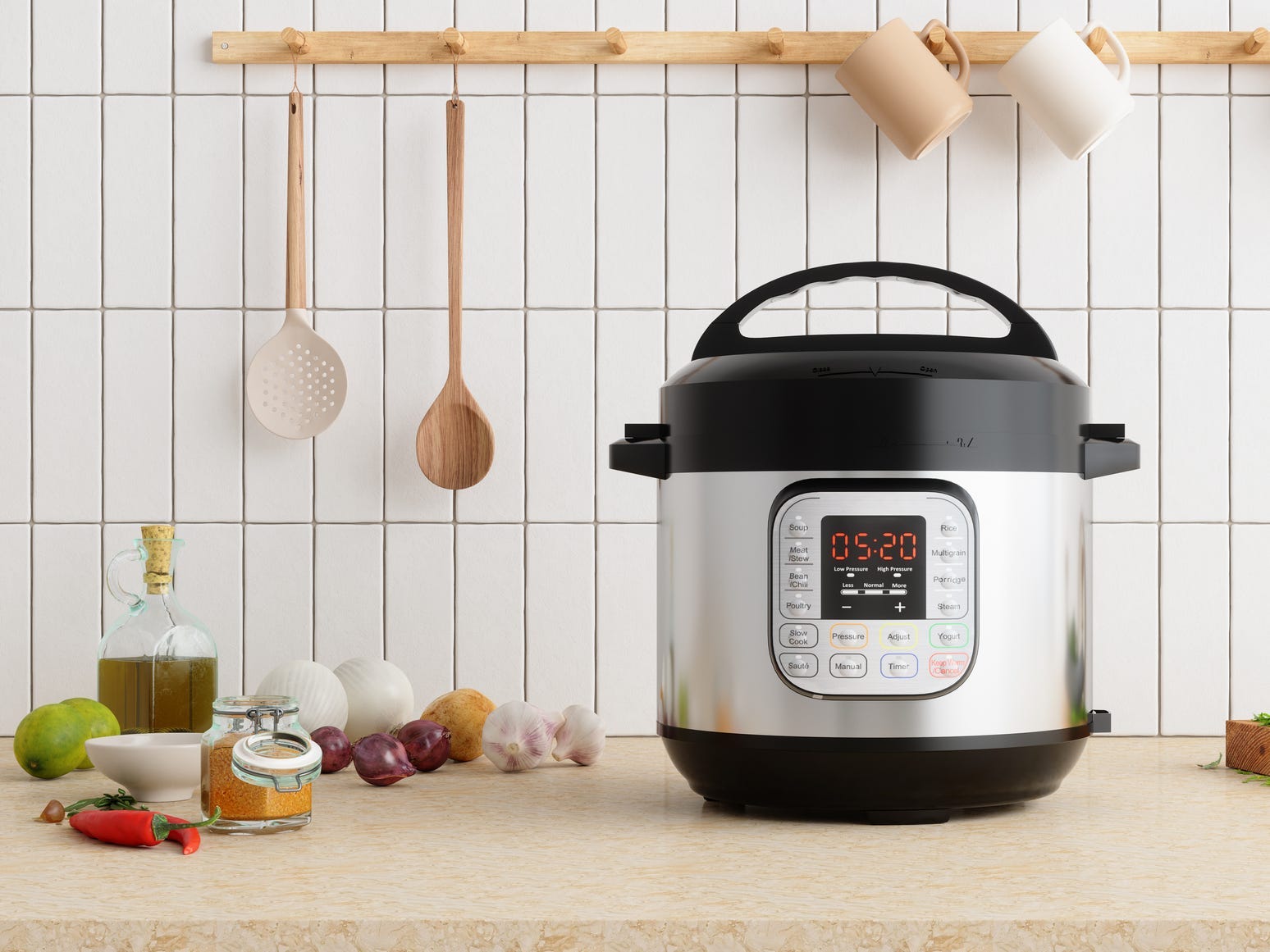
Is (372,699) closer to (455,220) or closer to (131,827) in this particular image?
(131,827)

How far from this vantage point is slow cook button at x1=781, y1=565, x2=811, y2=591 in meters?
0.74

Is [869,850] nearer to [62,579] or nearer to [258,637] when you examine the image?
→ [258,637]

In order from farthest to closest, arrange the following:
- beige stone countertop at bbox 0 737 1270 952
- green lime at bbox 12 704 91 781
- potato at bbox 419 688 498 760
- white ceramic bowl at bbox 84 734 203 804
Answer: potato at bbox 419 688 498 760 → green lime at bbox 12 704 91 781 → white ceramic bowl at bbox 84 734 203 804 → beige stone countertop at bbox 0 737 1270 952


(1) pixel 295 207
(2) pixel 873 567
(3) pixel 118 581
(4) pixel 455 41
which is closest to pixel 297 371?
(1) pixel 295 207

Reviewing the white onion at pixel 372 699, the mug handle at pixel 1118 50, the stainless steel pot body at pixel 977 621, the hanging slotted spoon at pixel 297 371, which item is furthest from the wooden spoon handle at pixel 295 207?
the mug handle at pixel 1118 50

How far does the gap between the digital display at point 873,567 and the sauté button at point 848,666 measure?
0.03m

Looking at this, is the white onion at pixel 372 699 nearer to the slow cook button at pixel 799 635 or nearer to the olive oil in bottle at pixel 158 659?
the olive oil in bottle at pixel 158 659

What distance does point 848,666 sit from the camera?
73 centimetres

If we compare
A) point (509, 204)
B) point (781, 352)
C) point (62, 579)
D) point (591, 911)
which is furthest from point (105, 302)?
point (591, 911)

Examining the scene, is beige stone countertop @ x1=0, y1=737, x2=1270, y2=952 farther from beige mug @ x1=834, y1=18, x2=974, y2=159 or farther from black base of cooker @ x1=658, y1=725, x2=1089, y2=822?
beige mug @ x1=834, y1=18, x2=974, y2=159

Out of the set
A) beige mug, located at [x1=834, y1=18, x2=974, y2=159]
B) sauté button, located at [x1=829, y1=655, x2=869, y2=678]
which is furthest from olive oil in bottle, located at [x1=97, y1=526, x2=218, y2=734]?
beige mug, located at [x1=834, y1=18, x2=974, y2=159]

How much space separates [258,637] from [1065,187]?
0.99 metres

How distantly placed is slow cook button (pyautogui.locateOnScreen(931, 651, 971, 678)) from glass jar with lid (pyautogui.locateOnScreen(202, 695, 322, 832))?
1.32ft

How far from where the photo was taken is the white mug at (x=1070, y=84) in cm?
115
